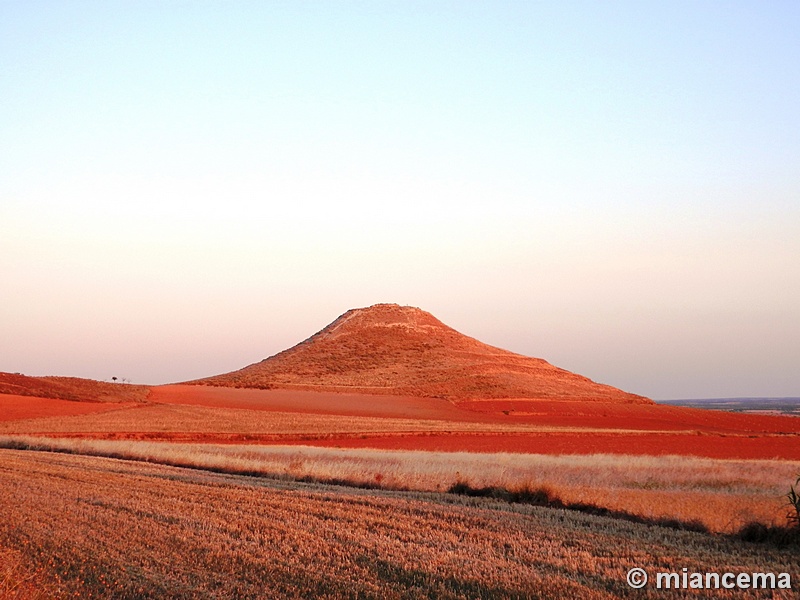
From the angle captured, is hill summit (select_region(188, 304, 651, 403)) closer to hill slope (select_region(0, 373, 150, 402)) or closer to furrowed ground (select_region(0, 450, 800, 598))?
hill slope (select_region(0, 373, 150, 402))

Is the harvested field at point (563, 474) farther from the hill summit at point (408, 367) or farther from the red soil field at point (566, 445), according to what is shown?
the hill summit at point (408, 367)

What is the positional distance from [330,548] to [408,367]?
110703 millimetres

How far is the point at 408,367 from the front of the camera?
121 m

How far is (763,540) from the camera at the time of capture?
11.3m

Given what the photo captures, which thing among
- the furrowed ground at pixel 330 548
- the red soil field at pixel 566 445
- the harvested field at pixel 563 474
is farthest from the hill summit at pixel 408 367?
the furrowed ground at pixel 330 548

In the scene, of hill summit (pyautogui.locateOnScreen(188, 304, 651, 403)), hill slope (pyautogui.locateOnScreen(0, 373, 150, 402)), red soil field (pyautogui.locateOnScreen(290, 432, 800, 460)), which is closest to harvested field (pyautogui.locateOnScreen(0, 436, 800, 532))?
red soil field (pyautogui.locateOnScreen(290, 432, 800, 460))

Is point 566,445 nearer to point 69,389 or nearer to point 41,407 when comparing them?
point 41,407

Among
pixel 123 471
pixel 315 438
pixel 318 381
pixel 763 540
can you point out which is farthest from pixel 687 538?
pixel 318 381

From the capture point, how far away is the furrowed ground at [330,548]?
854 centimetres

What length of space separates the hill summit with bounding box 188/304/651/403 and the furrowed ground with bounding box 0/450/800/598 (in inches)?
3174

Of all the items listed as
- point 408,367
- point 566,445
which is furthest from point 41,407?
point 408,367

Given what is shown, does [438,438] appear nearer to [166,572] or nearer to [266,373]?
[166,572]

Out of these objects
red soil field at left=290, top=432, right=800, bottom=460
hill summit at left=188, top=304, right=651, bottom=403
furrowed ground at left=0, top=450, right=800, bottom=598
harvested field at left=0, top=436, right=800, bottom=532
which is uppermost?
hill summit at left=188, top=304, right=651, bottom=403

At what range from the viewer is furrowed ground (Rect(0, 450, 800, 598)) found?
8.54 m
